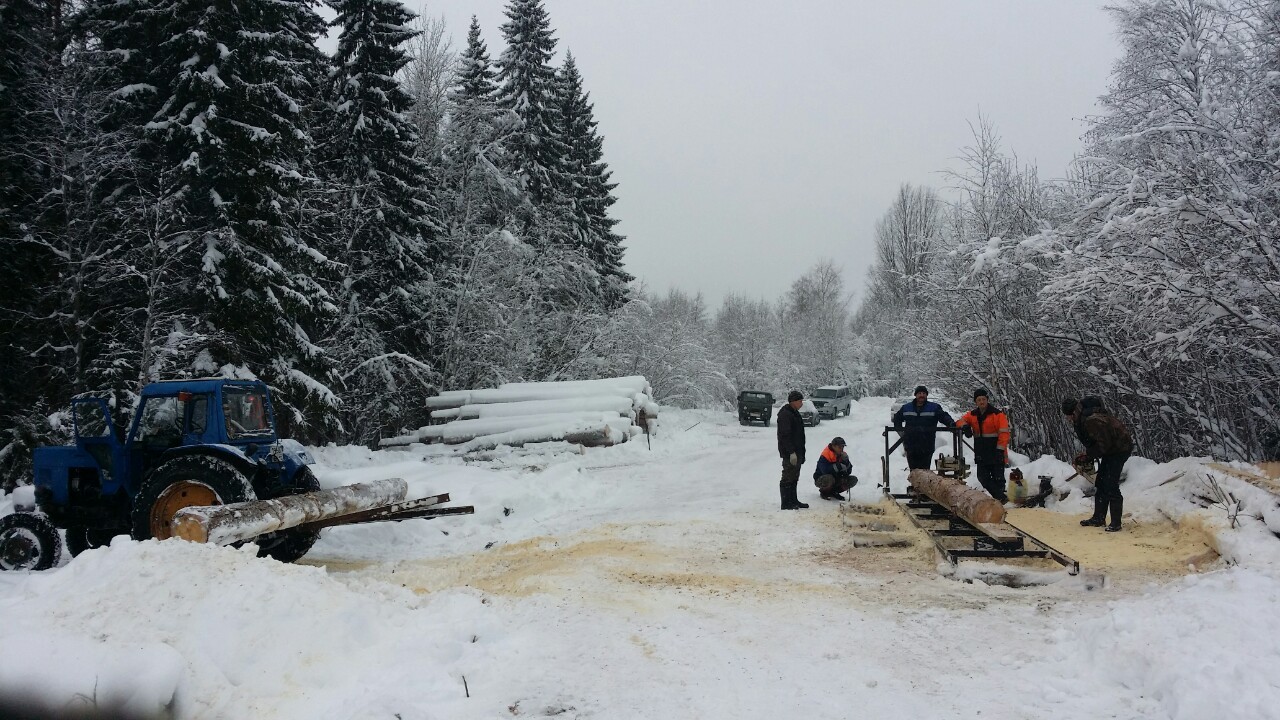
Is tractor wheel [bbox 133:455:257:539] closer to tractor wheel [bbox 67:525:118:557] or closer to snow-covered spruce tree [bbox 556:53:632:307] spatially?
tractor wheel [bbox 67:525:118:557]

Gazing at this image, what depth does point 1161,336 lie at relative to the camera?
918 cm

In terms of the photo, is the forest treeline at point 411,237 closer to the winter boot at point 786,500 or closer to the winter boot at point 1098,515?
the winter boot at point 1098,515

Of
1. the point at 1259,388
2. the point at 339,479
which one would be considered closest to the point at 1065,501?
the point at 1259,388

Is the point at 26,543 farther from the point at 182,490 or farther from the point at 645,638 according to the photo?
the point at 645,638

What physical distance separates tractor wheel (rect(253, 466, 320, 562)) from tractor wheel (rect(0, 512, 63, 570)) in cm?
220

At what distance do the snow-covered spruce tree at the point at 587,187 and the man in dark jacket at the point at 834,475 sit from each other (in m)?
20.9

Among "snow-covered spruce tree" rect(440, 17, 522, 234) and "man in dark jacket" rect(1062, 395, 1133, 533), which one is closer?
"man in dark jacket" rect(1062, 395, 1133, 533)

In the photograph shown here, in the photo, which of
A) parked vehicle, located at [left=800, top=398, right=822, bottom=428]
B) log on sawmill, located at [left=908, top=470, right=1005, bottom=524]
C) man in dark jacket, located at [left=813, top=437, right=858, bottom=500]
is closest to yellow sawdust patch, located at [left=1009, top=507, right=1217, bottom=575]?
log on sawmill, located at [left=908, top=470, right=1005, bottom=524]

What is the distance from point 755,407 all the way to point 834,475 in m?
23.3

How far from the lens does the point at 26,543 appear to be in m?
8.40

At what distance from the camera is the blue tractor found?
8.32 m

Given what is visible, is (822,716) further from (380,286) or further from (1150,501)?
(380,286)

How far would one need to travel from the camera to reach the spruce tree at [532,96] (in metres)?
28.9

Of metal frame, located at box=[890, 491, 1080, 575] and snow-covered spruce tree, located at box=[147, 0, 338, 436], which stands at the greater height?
snow-covered spruce tree, located at box=[147, 0, 338, 436]
